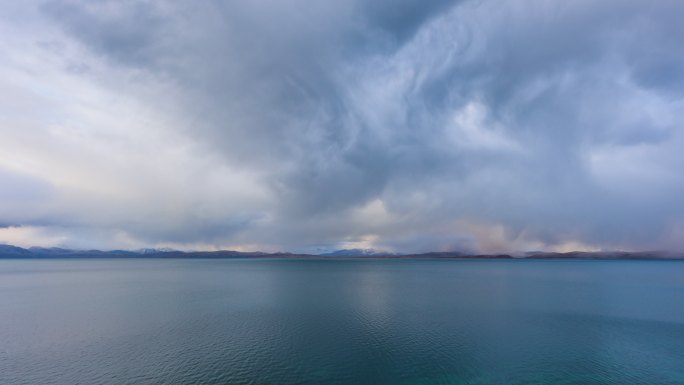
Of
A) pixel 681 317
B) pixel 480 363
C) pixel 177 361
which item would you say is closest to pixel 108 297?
pixel 177 361

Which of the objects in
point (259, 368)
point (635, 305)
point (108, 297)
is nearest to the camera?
point (259, 368)

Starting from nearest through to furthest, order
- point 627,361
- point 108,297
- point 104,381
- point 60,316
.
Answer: point 104,381
point 627,361
point 60,316
point 108,297

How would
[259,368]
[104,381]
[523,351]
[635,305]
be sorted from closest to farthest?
[104,381] < [259,368] < [523,351] < [635,305]

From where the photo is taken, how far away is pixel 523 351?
4891 centimetres

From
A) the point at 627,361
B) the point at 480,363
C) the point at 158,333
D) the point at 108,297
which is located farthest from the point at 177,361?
the point at 108,297

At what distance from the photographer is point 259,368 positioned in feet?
137

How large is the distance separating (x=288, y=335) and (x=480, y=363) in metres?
31.7

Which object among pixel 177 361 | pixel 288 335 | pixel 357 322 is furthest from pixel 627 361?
pixel 177 361

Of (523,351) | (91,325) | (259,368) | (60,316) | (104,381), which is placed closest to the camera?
(104,381)

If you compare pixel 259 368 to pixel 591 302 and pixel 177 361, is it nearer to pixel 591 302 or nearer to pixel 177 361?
pixel 177 361

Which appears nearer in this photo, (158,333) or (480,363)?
(480,363)

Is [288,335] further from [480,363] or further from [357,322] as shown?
[480,363]

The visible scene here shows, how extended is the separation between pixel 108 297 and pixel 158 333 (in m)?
59.4

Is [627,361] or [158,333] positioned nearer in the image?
[627,361]
